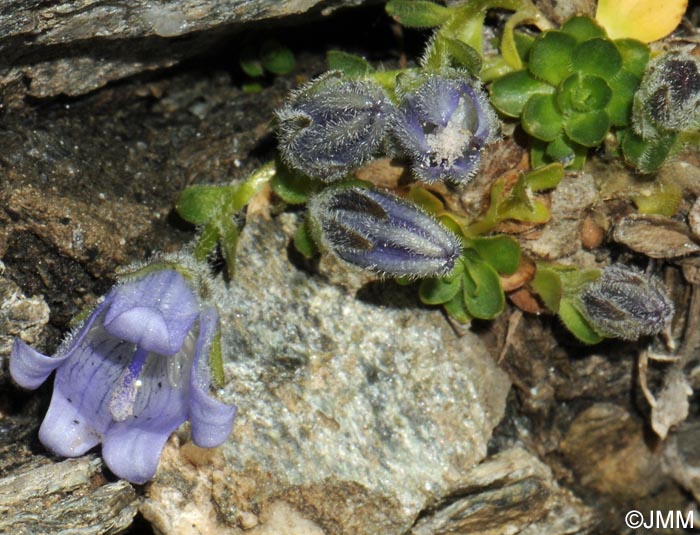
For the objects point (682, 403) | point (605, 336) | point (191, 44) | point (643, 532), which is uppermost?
point (191, 44)

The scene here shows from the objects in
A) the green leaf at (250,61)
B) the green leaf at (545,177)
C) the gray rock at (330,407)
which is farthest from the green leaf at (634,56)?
the green leaf at (250,61)

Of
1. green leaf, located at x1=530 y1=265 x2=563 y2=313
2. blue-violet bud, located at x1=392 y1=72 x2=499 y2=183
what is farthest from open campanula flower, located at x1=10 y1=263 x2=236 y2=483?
green leaf, located at x1=530 y1=265 x2=563 y2=313

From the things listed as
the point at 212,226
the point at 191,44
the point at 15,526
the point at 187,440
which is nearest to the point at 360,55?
the point at 191,44

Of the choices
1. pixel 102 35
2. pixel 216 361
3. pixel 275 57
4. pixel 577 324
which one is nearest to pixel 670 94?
pixel 577 324

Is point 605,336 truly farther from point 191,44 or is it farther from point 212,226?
point 191,44

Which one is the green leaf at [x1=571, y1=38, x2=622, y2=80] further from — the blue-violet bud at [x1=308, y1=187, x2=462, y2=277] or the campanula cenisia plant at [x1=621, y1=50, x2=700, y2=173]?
the blue-violet bud at [x1=308, y1=187, x2=462, y2=277]

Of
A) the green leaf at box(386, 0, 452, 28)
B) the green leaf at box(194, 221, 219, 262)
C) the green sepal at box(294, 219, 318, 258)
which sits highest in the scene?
the green leaf at box(386, 0, 452, 28)

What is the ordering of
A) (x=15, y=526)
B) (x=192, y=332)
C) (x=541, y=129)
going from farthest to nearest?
(x=541, y=129)
(x=192, y=332)
(x=15, y=526)
